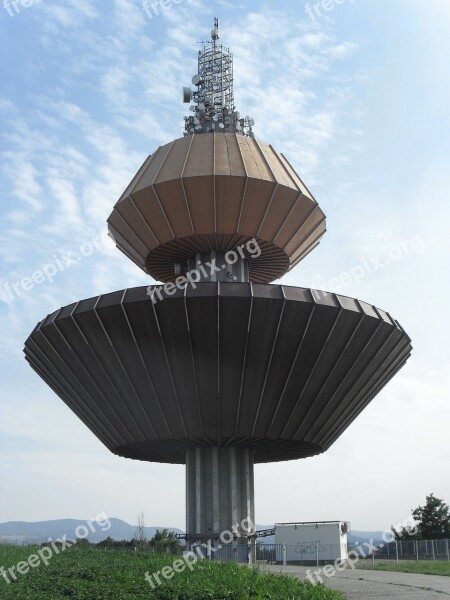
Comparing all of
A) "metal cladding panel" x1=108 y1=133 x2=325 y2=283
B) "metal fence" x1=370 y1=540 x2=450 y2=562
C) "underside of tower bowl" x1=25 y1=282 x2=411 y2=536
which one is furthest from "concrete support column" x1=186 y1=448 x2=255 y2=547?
"metal fence" x1=370 y1=540 x2=450 y2=562

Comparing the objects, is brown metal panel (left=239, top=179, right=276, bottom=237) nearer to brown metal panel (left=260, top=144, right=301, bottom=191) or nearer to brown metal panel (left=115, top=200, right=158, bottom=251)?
brown metal panel (left=260, top=144, right=301, bottom=191)

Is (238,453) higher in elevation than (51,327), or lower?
lower

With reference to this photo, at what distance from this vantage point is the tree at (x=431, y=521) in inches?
2146

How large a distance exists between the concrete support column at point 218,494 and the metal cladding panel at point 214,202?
9.54 m

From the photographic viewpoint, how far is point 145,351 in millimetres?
23734

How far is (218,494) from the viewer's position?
27.4 meters

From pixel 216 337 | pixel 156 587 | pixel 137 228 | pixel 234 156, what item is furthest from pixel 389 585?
pixel 234 156

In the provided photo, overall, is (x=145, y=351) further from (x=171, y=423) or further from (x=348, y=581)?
(x=348, y=581)

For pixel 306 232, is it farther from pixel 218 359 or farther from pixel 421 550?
pixel 421 550

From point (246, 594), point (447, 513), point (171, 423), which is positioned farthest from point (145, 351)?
point (447, 513)

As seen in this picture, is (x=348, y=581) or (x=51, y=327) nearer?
(x=348, y=581)

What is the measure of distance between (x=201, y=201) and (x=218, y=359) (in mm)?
7830

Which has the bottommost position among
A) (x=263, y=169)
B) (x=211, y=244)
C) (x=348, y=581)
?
(x=348, y=581)

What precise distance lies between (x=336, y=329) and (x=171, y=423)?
7.64 m
